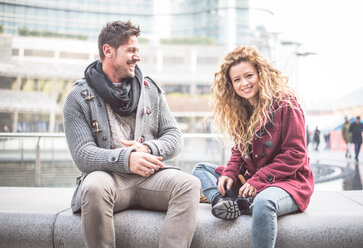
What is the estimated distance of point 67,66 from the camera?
66.8 feet

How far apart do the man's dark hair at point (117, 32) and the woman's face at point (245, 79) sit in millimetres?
721

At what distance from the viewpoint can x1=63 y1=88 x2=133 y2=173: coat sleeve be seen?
5.63 feet

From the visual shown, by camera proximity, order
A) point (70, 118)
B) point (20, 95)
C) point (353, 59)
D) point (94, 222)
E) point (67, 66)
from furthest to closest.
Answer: point (67, 66) < point (20, 95) < point (353, 59) < point (70, 118) < point (94, 222)

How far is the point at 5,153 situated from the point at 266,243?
4105mm

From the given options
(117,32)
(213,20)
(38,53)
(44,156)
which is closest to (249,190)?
(117,32)

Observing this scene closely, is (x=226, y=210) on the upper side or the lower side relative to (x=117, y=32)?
lower

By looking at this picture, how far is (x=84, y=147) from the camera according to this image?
179cm

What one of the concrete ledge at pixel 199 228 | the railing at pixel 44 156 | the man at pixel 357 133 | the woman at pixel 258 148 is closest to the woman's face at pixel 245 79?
the woman at pixel 258 148

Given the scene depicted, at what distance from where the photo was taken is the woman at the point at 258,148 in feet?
5.52

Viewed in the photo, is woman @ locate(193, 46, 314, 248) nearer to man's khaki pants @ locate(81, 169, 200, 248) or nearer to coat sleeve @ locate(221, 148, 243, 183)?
coat sleeve @ locate(221, 148, 243, 183)

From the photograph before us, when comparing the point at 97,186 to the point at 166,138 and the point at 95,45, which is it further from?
the point at 95,45

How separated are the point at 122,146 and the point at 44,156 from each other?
3.11m

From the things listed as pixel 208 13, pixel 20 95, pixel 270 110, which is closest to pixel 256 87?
pixel 270 110

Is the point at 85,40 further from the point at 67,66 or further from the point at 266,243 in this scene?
the point at 266,243
